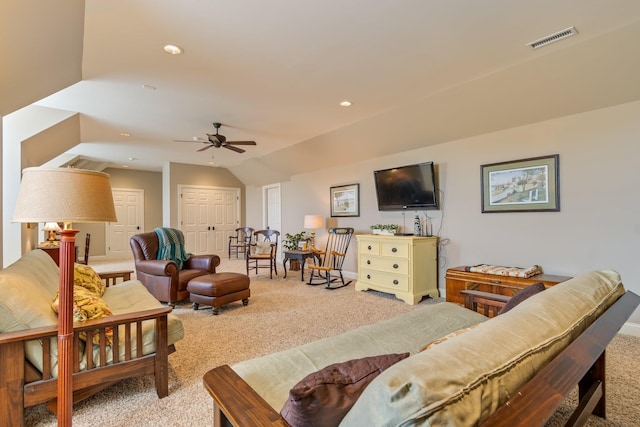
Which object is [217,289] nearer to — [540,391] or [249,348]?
[249,348]

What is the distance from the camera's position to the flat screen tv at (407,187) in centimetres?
431

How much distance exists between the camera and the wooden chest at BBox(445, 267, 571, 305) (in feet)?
10.2

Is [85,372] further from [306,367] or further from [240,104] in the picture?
[240,104]

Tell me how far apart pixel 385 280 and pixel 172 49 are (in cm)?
368

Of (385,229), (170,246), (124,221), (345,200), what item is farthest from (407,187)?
(124,221)

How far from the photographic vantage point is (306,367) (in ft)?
4.48

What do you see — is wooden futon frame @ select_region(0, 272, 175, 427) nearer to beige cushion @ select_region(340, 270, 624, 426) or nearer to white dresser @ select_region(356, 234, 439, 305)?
beige cushion @ select_region(340, 270, 624, 426)

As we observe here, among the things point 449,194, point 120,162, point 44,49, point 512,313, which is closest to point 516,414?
point 512,313

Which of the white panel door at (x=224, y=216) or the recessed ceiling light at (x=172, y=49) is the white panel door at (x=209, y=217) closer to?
the white panel door at (x=224, y=216)

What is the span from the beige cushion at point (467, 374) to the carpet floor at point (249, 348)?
4.44 ft

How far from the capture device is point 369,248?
15.3 feet

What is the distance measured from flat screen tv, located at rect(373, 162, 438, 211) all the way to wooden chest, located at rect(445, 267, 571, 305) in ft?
3.65

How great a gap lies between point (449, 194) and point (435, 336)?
9.67 feet

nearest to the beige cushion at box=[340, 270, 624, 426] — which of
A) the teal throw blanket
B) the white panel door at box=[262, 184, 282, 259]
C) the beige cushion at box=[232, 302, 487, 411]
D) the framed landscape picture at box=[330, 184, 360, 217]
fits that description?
the beige cushion at box=[232, 302, 487, 411]
